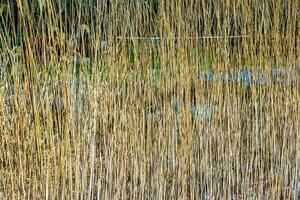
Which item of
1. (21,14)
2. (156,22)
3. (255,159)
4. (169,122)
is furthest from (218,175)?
(21,14)

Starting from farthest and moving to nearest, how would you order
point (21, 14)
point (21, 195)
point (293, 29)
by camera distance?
1. point (293, 29)
2. point (21, 195)
3. point (21, 14)

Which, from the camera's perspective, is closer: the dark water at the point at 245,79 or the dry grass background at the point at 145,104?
the dry grass background at the point at 145,104

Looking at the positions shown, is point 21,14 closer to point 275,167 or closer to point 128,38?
point 128,38

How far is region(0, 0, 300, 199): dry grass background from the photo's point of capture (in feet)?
4.17

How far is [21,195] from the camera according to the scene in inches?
52.4

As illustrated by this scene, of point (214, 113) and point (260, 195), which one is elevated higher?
point (214, 113)

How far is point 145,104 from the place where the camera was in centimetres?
140

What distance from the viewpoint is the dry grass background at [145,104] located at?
4.17ft

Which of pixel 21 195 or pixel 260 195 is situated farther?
pixel 260 195

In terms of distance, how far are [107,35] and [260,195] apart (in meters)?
0.80

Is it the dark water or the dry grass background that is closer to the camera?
the dry grass background

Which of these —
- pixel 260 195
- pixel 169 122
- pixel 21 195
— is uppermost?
pixel 169 122

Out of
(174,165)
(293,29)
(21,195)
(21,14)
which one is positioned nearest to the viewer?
(21,14)

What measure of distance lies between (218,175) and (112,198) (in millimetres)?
381
